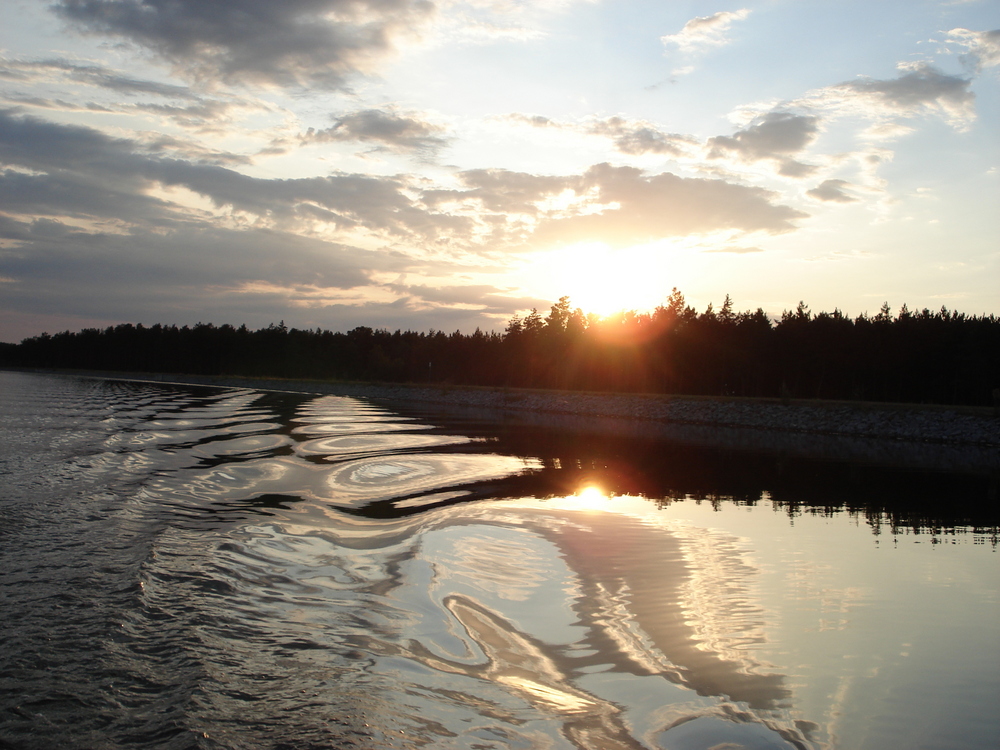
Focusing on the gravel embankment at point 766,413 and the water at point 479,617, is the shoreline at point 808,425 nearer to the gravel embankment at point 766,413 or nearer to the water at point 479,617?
the gravel embankment at point 766,413

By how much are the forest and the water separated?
34993 millimetres

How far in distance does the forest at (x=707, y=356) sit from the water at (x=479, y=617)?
1378 inches

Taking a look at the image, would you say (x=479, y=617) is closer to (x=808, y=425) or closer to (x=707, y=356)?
(x=808, y=425)

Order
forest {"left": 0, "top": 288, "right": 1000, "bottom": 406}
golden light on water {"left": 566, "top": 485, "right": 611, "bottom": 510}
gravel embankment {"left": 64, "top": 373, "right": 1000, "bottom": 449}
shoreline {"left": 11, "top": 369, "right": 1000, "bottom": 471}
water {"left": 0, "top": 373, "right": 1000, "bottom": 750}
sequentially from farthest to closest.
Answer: forest {"left": 0, "top": 288, "right": 1000, "bottom": 406} → gravel embankment {"left": 64, "top": 373, "right": 1000, "bottom": 449} → shoreline {"left": 11, "top": 369, "right": 1000, "bottom": 471} → golden light on water {"left": 566, "top": 485, "right": 611, "bottom": 510} → water {"left": 0, "top": 373, "right": 1000, "bottom": 750}

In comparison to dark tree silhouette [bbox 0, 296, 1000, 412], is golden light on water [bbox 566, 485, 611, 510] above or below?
below

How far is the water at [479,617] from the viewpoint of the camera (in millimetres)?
4664

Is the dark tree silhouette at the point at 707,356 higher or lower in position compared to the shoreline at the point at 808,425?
higher

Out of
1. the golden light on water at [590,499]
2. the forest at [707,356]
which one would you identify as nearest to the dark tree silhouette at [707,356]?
the forest at [707,356]

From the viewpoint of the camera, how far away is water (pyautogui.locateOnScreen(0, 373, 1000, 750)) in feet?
15.3

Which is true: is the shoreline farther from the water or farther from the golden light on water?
the golden light on water

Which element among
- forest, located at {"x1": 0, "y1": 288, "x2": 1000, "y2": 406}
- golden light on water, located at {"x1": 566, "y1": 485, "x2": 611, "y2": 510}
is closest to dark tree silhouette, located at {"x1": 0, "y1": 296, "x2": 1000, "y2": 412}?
forest, located at {"x1": 0, "y1": 288, "x2": 1000, "y2": 406}

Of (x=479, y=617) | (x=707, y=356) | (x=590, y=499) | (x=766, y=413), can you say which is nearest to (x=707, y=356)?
(x=707, y=356)

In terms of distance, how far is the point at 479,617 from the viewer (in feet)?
22.8

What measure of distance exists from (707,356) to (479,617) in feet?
222
